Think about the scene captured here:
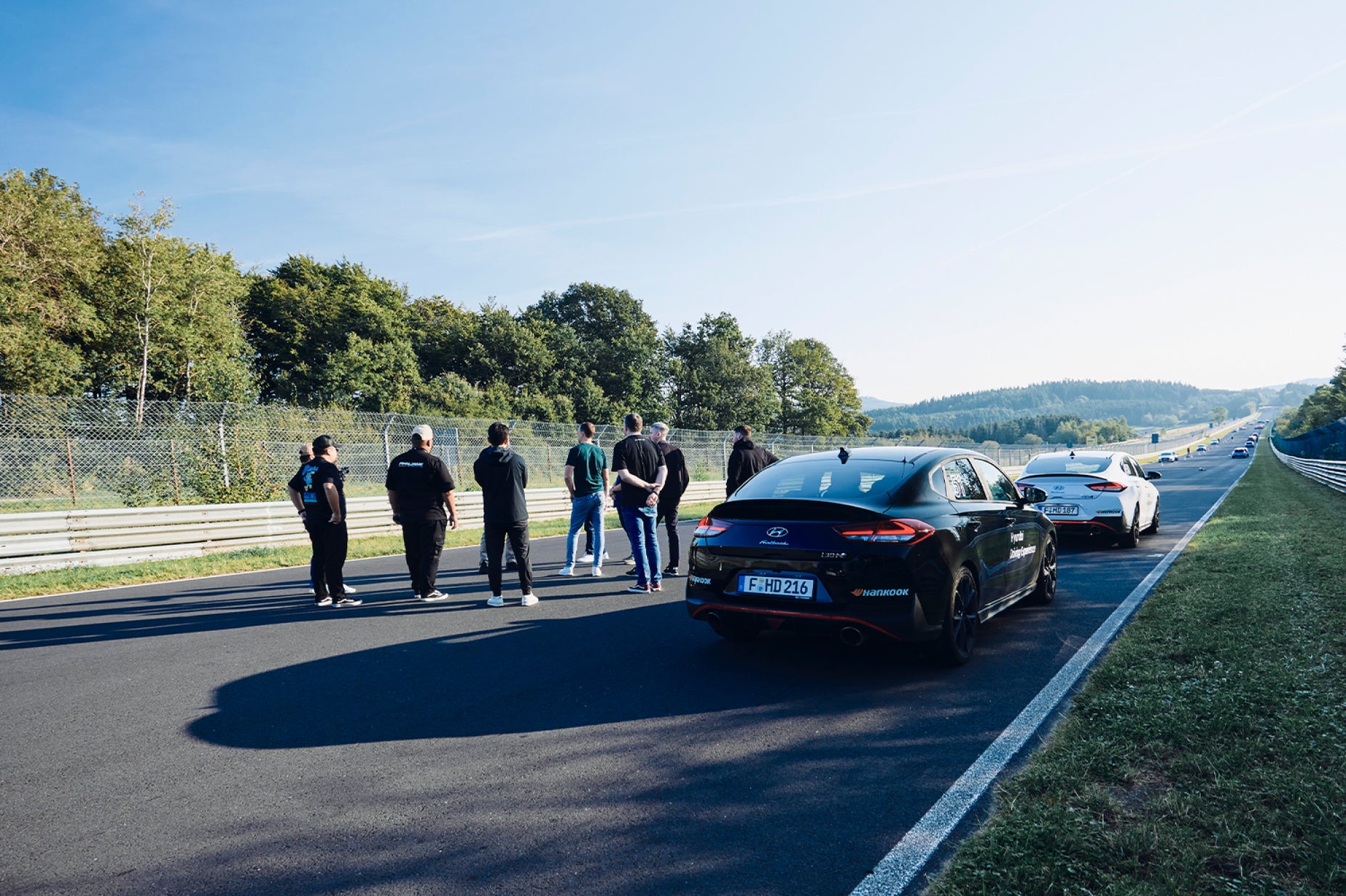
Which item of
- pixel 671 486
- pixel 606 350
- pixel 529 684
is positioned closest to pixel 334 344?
pixel 606 350

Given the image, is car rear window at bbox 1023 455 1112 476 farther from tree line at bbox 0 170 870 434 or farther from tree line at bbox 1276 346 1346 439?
tree line at bbox 1276 346 1346 439

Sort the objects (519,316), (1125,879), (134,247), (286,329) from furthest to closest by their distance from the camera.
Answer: (519,316), (286,329), (134,247), (1125,879)

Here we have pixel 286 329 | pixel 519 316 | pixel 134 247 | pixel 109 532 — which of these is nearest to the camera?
pixel 109 532

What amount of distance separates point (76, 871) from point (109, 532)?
10.3 m

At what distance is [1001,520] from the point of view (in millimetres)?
5914

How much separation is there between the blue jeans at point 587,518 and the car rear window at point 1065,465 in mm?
6655

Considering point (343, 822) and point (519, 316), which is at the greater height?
point (519, 316)

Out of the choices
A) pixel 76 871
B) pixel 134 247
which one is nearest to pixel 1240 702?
pixel 76 871

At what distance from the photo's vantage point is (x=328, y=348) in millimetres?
43562

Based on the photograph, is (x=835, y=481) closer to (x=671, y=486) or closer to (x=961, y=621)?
(x=961, y=621)

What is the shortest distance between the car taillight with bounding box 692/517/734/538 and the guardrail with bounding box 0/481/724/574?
6.28 meters

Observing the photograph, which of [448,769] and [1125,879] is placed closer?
[1125,879]

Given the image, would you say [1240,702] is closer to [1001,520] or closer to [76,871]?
[1001,520]

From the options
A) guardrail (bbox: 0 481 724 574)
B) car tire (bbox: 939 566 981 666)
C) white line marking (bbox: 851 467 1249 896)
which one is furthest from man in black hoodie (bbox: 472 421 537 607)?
white line marking (bbox: 851 467 1249 896)
